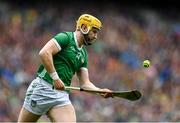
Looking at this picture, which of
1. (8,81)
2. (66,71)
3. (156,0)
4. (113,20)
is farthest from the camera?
(156,0)

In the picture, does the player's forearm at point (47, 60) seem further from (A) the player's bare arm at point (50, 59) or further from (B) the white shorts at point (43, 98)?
(B) the white shorts at point (43, 98)

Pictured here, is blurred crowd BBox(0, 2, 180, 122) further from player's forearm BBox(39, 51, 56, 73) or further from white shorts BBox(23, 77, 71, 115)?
player's forearm BBox(39, 51, 56, 73)

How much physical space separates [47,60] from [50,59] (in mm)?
36

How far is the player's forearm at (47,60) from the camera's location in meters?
8.41

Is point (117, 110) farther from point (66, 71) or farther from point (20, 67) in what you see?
point (66, 71)

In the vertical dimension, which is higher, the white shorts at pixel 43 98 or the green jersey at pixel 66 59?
the green jersey at pixel 66 59

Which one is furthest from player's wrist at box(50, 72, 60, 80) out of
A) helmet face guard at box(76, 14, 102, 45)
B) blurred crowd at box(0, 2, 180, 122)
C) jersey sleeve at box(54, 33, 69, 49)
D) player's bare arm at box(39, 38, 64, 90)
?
blurred crowd at box(0, 2, 180, 122)

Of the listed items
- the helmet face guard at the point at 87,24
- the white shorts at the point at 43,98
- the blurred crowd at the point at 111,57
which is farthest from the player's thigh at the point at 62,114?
the blurred crowd at the point at 111,57

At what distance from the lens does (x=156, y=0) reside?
21984 mm

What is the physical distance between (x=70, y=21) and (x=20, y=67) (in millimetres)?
2899

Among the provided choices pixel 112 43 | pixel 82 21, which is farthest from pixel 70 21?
pixel 82 21

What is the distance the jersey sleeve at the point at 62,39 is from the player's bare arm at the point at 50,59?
0.06 m

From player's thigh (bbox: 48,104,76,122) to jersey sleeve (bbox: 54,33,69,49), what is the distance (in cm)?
72

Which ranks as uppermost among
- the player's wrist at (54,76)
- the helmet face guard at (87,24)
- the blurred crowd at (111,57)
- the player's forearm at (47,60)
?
the helmet face guard at (87,24)
